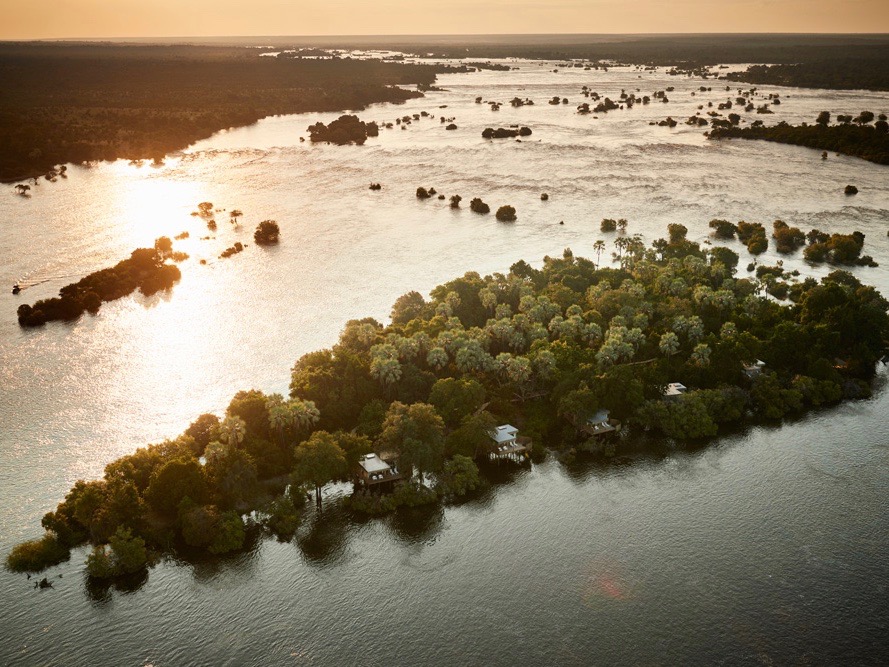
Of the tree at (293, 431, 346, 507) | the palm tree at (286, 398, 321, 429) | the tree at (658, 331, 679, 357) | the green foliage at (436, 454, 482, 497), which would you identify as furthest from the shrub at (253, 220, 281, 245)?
the green foliage at (436, 454, 482, 497)

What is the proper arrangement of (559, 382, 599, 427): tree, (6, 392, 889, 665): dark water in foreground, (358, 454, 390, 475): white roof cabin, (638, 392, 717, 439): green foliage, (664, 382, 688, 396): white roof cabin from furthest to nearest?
(664, 382, 688, 396): white roof cabin, (638, 392, 717, 439): green foliage, (559, 382, 599, 427): tree, (358, 454, 390, 475): white roof cabin, (6, 392, 889, 665): dark water in foreground

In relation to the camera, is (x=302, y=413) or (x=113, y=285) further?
(x=113, y=285)

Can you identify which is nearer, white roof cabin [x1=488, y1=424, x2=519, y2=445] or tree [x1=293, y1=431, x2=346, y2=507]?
tree [x1=293, y1=431, x2=346, y2=507]

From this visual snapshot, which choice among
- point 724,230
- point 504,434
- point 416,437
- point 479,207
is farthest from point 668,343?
point 479,207

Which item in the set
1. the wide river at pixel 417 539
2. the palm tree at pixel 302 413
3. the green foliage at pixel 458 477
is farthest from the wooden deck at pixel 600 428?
the palm tree at pixel 302 413

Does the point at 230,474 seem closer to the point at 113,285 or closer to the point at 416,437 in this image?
the point at 416,437

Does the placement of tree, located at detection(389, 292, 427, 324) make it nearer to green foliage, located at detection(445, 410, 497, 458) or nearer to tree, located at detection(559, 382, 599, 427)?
green foliage, located at detection(445, 410, 497, 458)

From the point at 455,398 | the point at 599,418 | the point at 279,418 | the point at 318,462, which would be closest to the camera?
the point at 318,462

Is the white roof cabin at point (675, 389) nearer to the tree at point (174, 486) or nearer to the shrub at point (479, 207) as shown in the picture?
the tree at point (174, 486)
